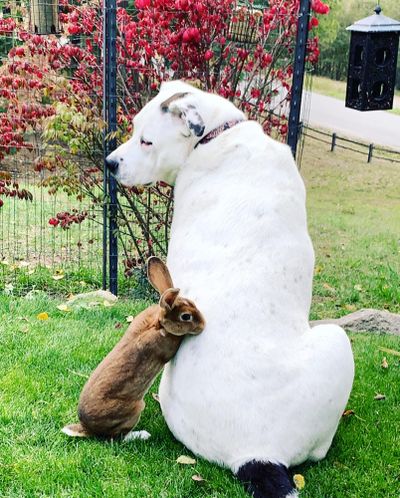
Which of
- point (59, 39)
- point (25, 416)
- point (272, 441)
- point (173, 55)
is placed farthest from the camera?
point (59, 39)

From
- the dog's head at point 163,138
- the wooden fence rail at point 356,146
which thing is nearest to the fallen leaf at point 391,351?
the dog's head at point 163,138

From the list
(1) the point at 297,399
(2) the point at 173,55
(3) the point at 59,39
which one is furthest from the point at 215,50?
(1) the point at 297,399

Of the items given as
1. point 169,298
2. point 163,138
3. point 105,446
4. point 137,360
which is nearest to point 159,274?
point 169,298

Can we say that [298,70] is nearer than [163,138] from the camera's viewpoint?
No

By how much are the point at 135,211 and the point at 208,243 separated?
3.00 m

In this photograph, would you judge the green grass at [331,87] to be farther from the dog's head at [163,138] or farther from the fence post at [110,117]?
the dog's head at [163,138]

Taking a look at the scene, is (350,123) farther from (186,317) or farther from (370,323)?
(186,317)

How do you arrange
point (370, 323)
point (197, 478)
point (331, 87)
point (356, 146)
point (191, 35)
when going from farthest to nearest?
point (356, 146), point (331, 87), point (370, 323), point (191, 35), point (197, 478)

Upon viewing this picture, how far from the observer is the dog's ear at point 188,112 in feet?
12.2

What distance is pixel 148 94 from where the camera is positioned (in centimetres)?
654

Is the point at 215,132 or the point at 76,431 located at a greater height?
Answer: the point at 215,132

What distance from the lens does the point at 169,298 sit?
3.32 m

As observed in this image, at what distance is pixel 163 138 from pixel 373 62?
8.89 feet

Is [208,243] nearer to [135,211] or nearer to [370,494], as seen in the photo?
[370,494]
